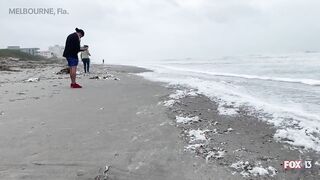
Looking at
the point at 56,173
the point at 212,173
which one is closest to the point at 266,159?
the point at 212,173

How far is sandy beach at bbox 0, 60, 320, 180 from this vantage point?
312 cm

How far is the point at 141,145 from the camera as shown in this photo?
12.7 feet

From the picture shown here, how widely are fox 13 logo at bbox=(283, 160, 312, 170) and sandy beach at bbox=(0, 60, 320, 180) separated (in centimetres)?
5

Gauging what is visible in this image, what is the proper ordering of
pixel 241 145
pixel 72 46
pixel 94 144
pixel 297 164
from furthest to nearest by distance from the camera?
1. pixel 72 46
2. pixel 94 144
3. pixel 241 145
4. pixel 297 164

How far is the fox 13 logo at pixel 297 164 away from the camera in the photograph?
312 cm

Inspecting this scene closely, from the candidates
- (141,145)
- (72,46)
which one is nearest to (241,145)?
(141,145)

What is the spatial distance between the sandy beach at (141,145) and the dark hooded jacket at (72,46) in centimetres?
401

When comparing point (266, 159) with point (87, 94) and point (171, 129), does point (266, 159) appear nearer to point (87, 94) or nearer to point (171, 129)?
point (171, 129)

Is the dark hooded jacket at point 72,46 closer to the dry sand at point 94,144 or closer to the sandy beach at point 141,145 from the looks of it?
the dry sand at point 94,144

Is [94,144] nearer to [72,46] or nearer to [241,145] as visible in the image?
[241,145]

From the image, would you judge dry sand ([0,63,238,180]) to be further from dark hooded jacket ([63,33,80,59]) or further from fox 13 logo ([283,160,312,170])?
dark hooded jacket ([63,33,80,59])

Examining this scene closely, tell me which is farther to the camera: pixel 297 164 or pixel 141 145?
pixel 141 145

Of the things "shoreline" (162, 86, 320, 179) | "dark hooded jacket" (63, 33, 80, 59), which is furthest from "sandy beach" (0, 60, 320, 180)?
"dark hooded jacket" (63, 33, 80, 59)

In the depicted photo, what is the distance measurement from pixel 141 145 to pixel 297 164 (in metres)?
1.55
